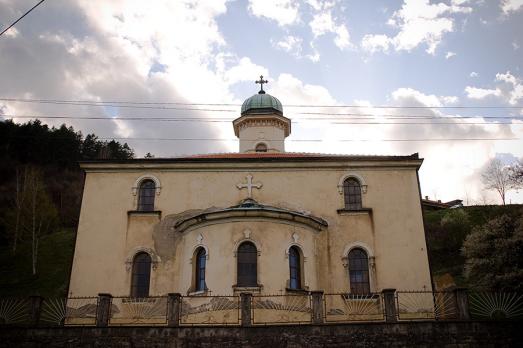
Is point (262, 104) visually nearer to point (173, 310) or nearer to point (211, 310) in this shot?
point (211, 310)

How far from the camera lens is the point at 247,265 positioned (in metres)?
18.6

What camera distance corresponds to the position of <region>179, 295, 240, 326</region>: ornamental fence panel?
1738 cm

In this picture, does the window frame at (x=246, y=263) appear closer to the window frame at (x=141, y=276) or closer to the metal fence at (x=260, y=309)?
the metal fence at (x=260, y=309)

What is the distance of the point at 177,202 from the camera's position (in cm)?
2183

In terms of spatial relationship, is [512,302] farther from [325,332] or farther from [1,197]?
[1,197]

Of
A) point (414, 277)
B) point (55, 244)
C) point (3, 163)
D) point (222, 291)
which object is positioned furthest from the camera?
point (3, 163)

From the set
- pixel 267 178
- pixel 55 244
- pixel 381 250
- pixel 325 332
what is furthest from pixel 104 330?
pixel 55 244

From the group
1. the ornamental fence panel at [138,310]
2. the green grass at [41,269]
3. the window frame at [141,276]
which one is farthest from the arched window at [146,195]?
the green grass at [41,269]

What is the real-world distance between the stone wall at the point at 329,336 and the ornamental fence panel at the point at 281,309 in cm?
284

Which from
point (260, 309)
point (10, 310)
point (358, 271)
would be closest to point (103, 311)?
point (10, 310)

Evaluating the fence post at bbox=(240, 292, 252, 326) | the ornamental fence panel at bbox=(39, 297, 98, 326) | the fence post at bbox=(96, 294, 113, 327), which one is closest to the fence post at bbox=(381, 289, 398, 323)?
the fence post at bbox=(240, 292, 252, 326)

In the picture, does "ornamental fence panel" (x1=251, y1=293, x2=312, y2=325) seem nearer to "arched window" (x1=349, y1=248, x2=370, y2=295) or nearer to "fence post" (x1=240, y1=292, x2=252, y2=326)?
"fence post" (x1=240, y1=292, x2=252, y2=326)

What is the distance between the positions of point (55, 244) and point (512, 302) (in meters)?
41.2

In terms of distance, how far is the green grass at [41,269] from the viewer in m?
35.4
